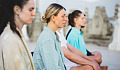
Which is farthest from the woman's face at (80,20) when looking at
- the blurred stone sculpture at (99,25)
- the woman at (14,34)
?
the blurred stone sculpture at (99,25)

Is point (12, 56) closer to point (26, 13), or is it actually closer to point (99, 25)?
point (26, 13)

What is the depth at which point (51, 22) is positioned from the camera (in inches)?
82.5

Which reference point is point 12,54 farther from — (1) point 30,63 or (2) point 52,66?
(2) point 52,66

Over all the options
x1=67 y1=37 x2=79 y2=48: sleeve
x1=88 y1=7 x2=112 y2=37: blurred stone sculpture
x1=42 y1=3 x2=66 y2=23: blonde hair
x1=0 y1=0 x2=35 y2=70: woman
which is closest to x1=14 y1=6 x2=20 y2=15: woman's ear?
x1=0 y1=0 x2=35 y2=70: woman

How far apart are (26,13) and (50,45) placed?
0.50 meters

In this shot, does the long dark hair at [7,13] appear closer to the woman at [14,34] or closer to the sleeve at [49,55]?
the woman at [14,34]

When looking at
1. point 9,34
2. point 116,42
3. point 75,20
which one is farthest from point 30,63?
point 116,42

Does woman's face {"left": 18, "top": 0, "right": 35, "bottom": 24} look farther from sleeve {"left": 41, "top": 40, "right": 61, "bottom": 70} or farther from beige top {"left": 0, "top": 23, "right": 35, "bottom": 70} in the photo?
sleeve {"left": 41, "top": 40, "right": 61, "bottom": 70}

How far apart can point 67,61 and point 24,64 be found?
140cm

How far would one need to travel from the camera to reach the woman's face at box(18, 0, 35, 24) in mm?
1390

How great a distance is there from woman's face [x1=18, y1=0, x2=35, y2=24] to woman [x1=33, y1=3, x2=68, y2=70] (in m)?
0.45

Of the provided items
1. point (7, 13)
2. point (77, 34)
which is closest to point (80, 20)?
point (77, 34)

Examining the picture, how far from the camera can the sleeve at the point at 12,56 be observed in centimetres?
124

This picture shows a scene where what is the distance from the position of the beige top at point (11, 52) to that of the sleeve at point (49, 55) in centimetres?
47
